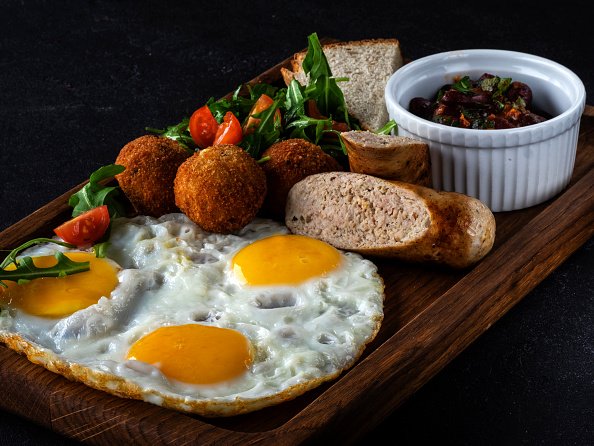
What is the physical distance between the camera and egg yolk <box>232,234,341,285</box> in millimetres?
4891

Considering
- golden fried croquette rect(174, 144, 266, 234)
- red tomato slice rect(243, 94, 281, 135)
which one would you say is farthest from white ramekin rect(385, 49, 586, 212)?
golden fried croquette rect(174, 144, 266, 234)

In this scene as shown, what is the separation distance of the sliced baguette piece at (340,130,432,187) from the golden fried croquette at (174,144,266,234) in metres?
0.49

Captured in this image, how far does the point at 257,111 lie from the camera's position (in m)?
6.13

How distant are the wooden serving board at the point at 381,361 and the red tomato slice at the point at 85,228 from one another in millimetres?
312

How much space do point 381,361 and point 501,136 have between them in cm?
149

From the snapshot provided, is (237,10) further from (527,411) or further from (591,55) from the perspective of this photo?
(527,411)

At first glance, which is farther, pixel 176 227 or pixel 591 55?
pixel 591 55

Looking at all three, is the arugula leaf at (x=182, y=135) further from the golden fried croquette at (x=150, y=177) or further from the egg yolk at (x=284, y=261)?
the egg yolk at (x=284, y=261)

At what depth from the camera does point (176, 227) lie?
531 cm

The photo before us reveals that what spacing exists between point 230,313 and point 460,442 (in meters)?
1.13

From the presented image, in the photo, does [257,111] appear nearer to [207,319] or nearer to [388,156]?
A: [388,156]

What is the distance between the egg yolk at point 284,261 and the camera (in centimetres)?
489

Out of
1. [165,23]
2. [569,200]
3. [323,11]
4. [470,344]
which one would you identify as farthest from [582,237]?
[165,23]

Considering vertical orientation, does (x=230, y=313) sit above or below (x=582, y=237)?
above
